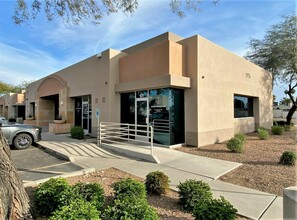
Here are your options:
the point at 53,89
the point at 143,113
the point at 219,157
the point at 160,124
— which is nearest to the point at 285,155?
the point at 219,157

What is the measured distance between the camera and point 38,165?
6699 millimetres

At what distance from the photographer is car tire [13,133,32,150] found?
920cm

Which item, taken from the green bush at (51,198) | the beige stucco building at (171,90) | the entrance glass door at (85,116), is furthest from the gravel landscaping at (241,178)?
the entrance glass door at (85,116)

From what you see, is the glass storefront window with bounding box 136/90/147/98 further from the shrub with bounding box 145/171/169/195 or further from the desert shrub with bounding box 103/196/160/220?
the desert shrub with bounding box 103/196/160/220

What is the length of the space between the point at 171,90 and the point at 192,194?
6.18 meters

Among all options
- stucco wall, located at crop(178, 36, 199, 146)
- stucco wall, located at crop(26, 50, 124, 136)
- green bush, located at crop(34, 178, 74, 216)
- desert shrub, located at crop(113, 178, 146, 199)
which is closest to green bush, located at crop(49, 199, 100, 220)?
green bush, located at crop(34, 178, 74, 216)

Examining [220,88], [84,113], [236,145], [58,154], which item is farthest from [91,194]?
[84,113]

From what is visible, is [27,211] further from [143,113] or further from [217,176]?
[143,113]

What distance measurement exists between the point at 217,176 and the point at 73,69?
13673 mm

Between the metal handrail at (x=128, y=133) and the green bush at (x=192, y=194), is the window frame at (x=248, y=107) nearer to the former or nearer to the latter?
the metal handrail at (x=128, y=133)

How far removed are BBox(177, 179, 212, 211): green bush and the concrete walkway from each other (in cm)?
72

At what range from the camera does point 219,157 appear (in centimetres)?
770

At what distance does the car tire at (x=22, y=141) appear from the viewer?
30.2 feet

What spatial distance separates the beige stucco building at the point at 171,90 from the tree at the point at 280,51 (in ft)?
→ 13.5
